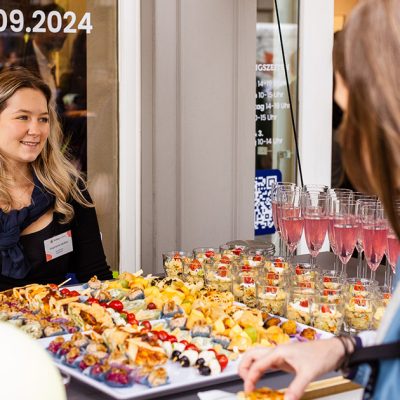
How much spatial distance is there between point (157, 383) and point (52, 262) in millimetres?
1723

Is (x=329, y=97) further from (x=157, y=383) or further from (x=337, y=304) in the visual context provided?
(x=157, y=383)

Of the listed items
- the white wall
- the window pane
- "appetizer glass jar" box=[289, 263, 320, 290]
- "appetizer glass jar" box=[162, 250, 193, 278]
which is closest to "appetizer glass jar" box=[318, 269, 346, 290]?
"appetizer glass jar" box=[289, 263, 320, 290]

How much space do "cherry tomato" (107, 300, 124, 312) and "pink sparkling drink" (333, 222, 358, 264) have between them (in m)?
0.74

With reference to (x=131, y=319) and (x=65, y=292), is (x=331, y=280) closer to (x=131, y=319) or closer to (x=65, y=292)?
(x=131, y=319)

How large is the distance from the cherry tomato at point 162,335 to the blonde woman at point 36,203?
56.0 inches

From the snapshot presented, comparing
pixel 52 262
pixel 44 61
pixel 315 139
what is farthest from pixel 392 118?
pixel 315 139

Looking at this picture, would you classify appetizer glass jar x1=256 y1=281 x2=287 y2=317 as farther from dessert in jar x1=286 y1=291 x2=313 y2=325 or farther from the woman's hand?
the woman's hand

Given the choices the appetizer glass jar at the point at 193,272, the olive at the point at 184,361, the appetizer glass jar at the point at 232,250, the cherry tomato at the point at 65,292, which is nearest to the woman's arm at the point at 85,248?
the appetizer glass jar at the point at 232,250

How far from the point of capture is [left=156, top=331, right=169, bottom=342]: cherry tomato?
1.90 meters

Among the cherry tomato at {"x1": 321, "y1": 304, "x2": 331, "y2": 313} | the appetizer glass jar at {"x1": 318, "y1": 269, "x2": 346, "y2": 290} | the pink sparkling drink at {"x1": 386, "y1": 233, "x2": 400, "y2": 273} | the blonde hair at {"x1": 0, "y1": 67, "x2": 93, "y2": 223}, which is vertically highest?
the blonde hair at {"x1": 0, "y1": 67, "x2": 93, "y2": 223}

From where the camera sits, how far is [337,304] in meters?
2.04

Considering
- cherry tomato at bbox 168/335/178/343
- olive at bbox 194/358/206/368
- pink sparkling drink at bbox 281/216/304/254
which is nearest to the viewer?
olive at bbox 194/358/206/368

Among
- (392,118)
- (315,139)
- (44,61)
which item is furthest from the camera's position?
(315,139)

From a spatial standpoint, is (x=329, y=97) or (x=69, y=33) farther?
(x=329, y=97)
